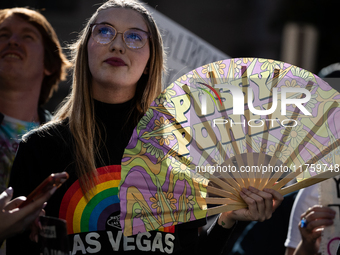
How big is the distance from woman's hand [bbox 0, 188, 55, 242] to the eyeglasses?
0.74m

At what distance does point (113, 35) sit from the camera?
1794mm

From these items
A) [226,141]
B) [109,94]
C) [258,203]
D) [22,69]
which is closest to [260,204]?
[258,203]

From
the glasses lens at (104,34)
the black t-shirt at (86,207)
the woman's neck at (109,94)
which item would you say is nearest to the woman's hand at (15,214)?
the black t-shirt at (86,207)

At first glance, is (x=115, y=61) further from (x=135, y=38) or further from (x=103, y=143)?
(x=103, y=143)

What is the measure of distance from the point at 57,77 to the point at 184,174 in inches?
63.2

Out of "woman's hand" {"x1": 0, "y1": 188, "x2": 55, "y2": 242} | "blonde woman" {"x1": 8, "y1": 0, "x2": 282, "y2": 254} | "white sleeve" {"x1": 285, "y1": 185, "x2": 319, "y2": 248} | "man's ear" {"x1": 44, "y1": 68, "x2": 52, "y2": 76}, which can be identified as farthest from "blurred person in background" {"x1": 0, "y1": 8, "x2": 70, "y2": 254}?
"white sleeve" {"x1": 285, "y1": 185, "x2": 319, "y2": 248}

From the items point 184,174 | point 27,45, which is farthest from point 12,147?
point 184,174

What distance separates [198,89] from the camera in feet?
5.60

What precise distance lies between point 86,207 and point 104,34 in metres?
0.74

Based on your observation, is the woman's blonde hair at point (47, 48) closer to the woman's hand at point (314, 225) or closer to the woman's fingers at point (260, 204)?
the woman's fingers at point (260, 204)

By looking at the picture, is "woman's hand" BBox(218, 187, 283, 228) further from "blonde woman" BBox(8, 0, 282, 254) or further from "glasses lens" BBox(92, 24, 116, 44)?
"glasses lens" BBox(92, 24, 116, 44)

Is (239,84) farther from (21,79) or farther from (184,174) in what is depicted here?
(21,79)

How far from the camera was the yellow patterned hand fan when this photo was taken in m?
1.61

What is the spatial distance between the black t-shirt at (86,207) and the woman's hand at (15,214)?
0.81ft
